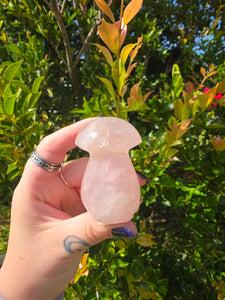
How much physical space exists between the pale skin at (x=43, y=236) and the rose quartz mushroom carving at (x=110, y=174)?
0.14 feet

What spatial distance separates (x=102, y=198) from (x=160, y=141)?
523 millimetres

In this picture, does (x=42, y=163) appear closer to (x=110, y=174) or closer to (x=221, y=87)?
(x=110, y=174)

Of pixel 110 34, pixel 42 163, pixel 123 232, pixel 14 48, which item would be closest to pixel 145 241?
pixel 123 232

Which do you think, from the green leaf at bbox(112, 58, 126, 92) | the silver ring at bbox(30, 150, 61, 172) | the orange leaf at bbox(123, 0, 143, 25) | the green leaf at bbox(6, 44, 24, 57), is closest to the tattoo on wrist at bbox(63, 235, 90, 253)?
the silver ring at bbox(30, 150, 61, 172)

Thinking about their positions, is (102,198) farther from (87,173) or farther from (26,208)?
(26,208)

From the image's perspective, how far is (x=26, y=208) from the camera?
712 mm

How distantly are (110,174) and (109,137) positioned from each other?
0.10 m

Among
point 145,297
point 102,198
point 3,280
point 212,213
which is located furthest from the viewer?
point 145,297

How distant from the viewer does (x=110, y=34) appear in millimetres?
559

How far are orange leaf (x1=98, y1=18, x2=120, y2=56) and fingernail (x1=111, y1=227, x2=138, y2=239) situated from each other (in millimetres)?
487

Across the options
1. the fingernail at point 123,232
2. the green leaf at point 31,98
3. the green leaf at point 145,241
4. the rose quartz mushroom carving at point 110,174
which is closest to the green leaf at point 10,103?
the green leaf at point 31,98

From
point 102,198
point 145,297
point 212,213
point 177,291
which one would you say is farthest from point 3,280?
point 177,291

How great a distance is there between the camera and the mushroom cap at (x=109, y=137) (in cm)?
62

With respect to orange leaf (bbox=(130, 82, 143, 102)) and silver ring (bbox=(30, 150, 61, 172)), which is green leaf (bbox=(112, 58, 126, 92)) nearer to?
orange leaf (bbox=(130, 82, 143, 102))
